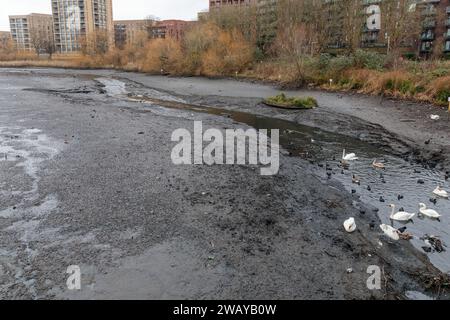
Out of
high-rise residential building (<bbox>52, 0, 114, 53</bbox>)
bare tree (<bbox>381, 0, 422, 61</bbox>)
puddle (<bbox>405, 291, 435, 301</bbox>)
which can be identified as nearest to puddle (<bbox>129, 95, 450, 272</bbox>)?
puddle (<bbox>405, 291, 435, 301</bbox>)

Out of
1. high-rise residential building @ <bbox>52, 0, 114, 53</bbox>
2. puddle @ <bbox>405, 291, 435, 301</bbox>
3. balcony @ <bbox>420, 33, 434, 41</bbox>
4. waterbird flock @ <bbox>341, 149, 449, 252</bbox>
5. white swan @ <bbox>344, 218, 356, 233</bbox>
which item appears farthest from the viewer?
high-rise residential building @ <bbox>52, 0, 114, 53</bbox>

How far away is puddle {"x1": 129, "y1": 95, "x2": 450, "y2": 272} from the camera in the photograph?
25.3 ft

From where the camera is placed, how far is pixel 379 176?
10.9 meters

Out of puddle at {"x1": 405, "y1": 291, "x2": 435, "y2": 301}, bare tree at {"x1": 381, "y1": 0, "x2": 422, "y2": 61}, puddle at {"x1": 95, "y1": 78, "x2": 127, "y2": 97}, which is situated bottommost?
puddle at {"x1": 405, "y1": 291, "x2": 435, "y2": 301}

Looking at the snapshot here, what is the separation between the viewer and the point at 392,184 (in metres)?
10.3

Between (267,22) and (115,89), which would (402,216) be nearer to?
(115,89)

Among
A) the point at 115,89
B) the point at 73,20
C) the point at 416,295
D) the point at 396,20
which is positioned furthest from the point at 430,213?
the point at 73,20

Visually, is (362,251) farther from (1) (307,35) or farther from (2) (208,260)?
(1) (307,35)

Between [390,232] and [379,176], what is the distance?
4197 mm

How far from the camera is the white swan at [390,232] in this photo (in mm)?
7032

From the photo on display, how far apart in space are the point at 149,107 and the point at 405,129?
53.3 feet

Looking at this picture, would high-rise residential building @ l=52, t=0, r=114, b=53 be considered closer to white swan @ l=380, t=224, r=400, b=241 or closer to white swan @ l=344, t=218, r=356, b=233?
white swan @ l=344, t=218, r=356, b=233
